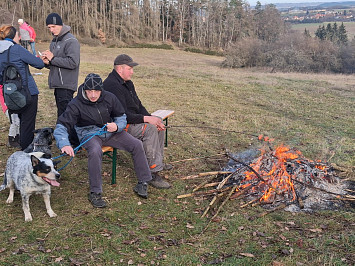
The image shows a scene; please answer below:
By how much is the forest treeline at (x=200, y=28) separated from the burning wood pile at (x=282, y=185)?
28659mm

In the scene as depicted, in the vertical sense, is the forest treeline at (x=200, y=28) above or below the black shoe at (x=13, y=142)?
above

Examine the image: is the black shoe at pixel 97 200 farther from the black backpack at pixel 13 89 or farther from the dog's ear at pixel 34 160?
the black backpack at pixel 13 89

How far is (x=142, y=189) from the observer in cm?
510

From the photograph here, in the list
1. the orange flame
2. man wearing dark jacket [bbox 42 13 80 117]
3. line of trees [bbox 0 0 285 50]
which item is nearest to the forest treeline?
line of trees [bbox 0 0 285 50]

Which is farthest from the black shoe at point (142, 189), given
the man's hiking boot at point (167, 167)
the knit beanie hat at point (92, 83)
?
the knit beanie hat at point (92, 83)

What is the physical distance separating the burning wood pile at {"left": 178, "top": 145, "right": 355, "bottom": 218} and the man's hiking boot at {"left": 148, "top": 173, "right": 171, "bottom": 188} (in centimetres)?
41

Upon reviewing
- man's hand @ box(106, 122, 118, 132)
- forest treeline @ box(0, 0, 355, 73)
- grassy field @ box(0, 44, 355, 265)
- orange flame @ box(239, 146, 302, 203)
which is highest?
forest treeline @ box(0, 0, 355, 73)

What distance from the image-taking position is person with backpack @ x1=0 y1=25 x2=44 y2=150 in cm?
540

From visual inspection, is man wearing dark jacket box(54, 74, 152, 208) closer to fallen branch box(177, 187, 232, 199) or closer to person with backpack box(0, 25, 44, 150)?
fallen branch box(177, 187, 232, 199)

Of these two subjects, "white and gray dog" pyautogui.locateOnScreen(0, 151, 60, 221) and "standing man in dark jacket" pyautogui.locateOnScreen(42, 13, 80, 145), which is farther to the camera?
"standing man in dark jacket" pyautogui.locateOnScreen(42, 13, 80, 145)

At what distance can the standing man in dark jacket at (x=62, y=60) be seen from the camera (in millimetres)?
5820

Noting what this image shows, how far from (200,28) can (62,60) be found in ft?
179

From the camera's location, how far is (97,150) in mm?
4723

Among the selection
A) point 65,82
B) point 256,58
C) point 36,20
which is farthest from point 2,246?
point 36,20
